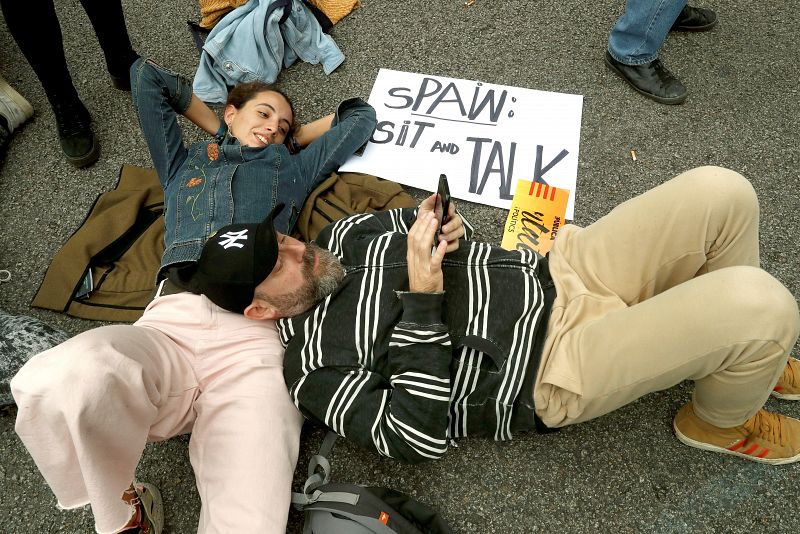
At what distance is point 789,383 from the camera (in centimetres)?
111

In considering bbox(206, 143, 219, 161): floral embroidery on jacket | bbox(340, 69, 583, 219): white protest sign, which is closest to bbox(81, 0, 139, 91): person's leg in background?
bbox(206, 143, 219, 161): floral embroidery on jacket

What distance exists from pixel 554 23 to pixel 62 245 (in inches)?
64.2

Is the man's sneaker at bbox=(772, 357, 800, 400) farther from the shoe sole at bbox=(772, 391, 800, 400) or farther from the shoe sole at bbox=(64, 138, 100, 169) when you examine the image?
the shoe sole at bbox=(64, 138, 100, 169)

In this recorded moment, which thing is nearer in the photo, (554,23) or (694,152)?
(694,152)

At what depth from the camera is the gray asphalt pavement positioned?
107 centimetres

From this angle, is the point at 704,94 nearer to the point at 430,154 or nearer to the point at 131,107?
the point at 430,154

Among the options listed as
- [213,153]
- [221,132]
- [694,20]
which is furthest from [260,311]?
[694,20]

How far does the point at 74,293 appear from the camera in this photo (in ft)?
4.38

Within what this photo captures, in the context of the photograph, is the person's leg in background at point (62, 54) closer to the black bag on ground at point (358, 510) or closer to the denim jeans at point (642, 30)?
the black bag on ground at point (358, 510)

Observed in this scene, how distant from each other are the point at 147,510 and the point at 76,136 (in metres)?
1.10

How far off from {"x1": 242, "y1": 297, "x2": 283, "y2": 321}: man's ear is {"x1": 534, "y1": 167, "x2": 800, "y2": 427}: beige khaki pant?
19.4 inches

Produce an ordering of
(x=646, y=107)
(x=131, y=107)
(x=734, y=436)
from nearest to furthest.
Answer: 1. (x=734, y=436)
2. (x=646, y=107)
3. (x=131, y=107)

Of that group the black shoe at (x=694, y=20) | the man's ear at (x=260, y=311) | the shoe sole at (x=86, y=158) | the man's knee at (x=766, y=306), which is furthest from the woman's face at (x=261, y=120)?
the black shoe at (x=694, y=20)

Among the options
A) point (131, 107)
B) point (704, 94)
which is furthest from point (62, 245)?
point (704, 94)
